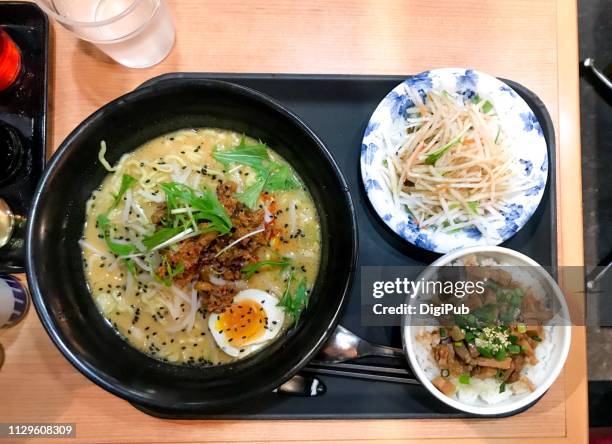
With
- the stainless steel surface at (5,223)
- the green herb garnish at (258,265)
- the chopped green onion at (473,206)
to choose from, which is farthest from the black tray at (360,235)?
the stainless steel surface at (5,223)

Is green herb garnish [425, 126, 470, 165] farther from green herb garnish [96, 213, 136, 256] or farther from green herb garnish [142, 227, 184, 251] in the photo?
green herb garnish [96, 213, 136, 256]

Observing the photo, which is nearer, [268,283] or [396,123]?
[268,283]

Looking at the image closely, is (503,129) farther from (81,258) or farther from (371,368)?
(81,258)

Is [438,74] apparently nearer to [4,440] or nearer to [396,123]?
[396,123]

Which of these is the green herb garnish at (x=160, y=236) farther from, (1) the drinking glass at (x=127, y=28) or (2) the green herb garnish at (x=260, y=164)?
(1) the drinking glass at (x=127, y=28)

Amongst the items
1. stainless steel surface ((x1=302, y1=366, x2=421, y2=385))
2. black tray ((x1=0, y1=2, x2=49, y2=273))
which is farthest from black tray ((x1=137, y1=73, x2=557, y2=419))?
black tray ((x1=0, y1=2, x2=49, y2=273))

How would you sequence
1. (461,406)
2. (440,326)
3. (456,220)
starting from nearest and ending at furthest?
(461,406) → (440,326) → (456,220)

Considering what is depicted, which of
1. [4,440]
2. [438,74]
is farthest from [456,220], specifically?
[4,440]
